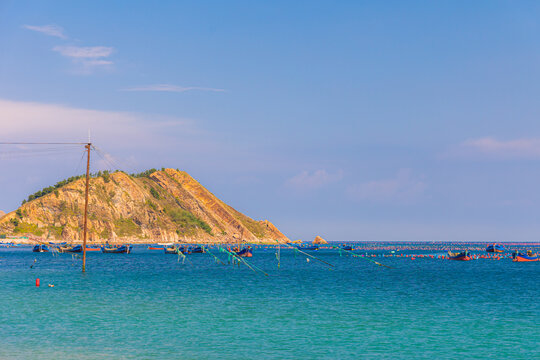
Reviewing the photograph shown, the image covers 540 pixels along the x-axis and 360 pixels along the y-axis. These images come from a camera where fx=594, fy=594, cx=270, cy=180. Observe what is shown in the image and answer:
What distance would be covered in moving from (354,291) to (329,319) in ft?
83.4

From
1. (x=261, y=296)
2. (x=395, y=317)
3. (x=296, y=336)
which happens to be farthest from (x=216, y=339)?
(x=261, y=296)

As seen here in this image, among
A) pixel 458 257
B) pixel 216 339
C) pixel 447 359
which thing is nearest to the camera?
pixel 447 359

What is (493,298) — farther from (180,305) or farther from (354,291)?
(180,305)

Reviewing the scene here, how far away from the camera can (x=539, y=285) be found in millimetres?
84000

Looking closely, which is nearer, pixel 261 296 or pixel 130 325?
pixel 130 325

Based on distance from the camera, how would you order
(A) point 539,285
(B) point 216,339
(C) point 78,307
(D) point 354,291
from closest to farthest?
(B) point 216,339 < (C) point 78,307 < (D) point 354,291 < (A) point 539,285

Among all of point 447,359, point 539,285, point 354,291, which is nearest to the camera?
point 447,359

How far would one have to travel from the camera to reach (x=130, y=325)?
41.8 meters

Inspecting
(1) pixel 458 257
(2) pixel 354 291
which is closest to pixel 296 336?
(2) pixel 354 291

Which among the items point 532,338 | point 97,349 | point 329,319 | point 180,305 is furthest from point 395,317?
point 97,349

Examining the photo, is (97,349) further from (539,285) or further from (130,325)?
(539,285)

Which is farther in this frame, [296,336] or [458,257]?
[458,257]

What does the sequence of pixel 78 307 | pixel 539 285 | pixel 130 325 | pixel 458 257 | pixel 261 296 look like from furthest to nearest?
pixel 458 257 → pixel 539 285 → pixel 261 296 → pixel 78 307 → pixel 130 325

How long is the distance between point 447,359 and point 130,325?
851 inches
